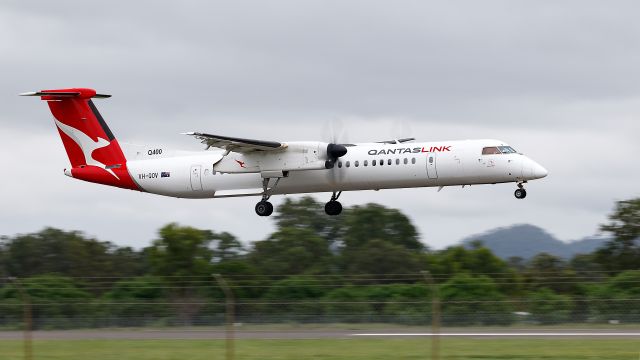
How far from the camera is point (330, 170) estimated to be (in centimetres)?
3161

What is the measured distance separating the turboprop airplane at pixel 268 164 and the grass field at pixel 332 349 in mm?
8116

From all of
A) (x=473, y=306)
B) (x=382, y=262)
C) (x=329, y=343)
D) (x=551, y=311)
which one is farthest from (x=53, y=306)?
Answer: (x=382, y=262)

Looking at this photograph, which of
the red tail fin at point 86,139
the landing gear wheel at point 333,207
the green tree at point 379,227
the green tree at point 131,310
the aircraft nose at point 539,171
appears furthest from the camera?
the green tree at point 379,227

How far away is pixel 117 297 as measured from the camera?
102 ft

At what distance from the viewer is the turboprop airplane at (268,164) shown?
29812 mm

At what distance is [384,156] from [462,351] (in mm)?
10957

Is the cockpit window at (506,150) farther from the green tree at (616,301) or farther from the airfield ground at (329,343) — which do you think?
the airfield ground at (329,343)

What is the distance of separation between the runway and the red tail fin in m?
11.0

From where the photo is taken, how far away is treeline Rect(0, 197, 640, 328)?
80.7ft

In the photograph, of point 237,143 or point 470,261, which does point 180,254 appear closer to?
point 470,261

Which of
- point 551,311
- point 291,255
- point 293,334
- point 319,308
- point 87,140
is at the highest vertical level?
point 87,140

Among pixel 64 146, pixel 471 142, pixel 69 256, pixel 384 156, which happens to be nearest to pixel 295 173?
pixel 384 156

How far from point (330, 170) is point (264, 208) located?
3.02 meters

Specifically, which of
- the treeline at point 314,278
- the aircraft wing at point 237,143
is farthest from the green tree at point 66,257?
the aircraft wing at point 237,143
